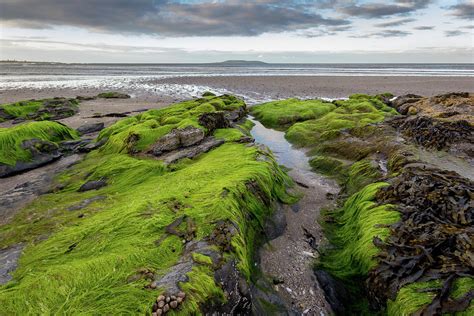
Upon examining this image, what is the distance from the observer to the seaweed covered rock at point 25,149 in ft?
26.0

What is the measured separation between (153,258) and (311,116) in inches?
468

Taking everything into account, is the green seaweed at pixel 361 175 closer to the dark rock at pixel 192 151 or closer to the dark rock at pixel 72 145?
the dark rock at pixel 192 151

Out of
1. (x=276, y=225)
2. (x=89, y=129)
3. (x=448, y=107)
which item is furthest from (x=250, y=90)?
(x=276, y=225)

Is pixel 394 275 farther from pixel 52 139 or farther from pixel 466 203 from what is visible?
pixel 52 139

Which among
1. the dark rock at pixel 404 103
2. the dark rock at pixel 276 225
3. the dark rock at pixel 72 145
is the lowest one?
the dark rock at pixel 276 225

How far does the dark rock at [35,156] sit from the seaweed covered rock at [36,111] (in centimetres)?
662

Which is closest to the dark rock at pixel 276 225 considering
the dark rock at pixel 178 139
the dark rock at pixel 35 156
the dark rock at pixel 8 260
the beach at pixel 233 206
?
the beach at pixel 233 206

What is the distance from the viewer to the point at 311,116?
14227 mm

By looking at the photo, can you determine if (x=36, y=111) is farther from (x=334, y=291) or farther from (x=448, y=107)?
(x=448, y=107)

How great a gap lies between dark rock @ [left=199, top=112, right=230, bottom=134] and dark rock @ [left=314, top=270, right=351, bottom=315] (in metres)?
6.17

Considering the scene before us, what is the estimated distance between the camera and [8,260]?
3684 mm

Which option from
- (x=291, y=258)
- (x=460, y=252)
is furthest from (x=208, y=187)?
(x=460, y=252)

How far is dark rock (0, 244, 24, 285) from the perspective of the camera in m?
3.35

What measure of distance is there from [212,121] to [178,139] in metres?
1.83
